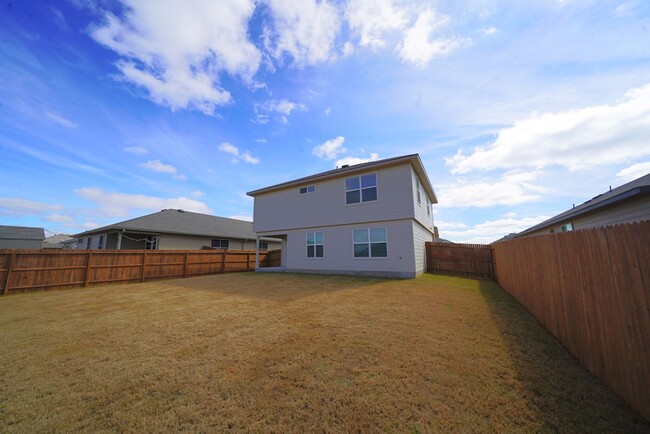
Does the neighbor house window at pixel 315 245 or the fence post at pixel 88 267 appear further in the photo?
the neighbor house window at pixel 315 245

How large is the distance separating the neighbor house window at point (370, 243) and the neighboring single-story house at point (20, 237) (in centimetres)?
4351

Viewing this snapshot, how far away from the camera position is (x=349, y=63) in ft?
32.9

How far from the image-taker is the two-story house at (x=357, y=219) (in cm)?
1197

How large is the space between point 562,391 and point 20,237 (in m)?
50.3

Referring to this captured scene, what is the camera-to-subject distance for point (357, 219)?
42.9ft

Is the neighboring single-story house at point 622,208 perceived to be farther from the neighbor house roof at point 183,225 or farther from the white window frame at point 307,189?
the neighbor house roof at point 183,225

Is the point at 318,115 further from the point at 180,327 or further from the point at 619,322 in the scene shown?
the point at 619,322

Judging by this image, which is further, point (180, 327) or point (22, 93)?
point (22, 93)

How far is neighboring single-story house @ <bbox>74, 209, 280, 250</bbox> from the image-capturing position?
17828 millimetres

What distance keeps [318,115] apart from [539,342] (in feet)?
38.8

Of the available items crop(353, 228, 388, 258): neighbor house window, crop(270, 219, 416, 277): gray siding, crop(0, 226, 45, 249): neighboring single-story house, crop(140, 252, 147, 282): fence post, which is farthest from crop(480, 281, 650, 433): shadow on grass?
crop(0, 226, 45, 249): neighboring single-story house

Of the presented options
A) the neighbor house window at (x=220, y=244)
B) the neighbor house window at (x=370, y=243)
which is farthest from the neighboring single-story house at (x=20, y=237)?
the neighbor house window at (x=370, y=243)

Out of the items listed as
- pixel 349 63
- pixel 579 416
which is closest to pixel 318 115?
pixel 349 63

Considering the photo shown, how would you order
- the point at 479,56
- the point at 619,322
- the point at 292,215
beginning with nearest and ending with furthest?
the point at 619,322 → the point at 479,56 → the point at 292,215
